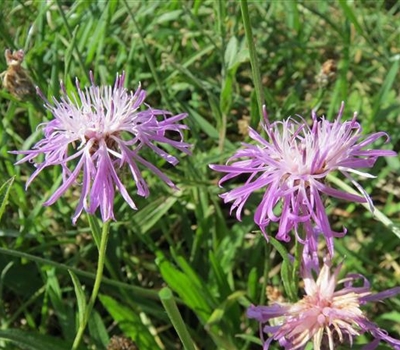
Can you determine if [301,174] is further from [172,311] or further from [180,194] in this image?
[180,194]

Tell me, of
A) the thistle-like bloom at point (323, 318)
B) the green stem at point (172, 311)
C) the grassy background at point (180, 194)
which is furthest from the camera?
the grassy background at point (180, 194)

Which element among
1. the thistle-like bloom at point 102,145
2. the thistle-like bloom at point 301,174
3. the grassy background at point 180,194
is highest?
the thistle-like bloom at point 102,145

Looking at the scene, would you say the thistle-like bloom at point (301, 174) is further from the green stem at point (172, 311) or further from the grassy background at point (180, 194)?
the grassy background at point (180, 194)

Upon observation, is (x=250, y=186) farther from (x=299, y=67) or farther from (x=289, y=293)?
(x=299, y=67)

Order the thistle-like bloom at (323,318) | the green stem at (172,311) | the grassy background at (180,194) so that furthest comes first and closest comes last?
the grassy background at (180,194) → the thistle-like bloom at (323,318) → the green stem at (172,311)

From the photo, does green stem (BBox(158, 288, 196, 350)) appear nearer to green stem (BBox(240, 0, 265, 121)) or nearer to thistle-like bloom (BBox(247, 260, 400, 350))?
thistle-like bloom (BBox(247, 260, 400, 350))

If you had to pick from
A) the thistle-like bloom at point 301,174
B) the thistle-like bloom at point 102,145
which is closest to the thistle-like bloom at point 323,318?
the thistle-like bloom at point 301,174

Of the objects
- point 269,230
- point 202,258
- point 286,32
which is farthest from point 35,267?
point 286,32
